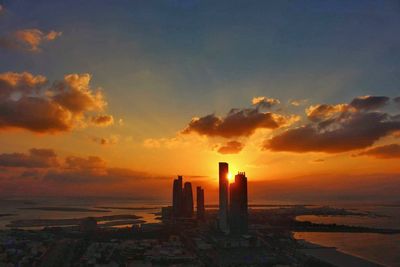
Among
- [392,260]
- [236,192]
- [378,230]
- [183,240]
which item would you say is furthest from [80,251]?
[378,230]

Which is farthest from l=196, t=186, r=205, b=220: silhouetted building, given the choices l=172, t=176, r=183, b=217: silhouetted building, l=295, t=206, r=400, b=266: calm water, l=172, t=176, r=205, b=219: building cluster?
l=295, t=206, r=400, b=266: calm water

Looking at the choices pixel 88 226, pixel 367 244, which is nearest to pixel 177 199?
pixel 88 226

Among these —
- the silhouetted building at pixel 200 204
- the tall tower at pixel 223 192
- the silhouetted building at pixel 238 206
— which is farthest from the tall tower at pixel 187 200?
the silhouetted building at pixel 238 206

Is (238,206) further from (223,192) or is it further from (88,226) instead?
(88,226)

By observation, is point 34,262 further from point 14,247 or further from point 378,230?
point 378,230

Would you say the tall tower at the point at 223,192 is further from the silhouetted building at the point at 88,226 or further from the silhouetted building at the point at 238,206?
the silhouetted building at the point at 88,226

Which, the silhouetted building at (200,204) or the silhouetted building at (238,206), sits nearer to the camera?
the silhouetted building at (238,206)
